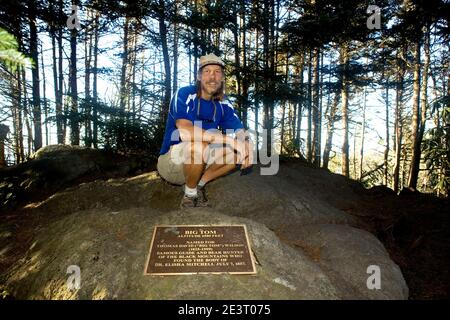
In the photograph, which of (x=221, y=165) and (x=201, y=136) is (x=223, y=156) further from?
(x=201, y=136)

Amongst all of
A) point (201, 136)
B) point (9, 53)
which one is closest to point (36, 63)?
point (201, 136)

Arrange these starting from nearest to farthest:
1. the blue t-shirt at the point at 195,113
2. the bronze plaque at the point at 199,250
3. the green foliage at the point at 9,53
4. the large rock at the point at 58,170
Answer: the green foliage at the point at 9,53, the bronze plaque at the point at 199,250, the blue t-shirt at the point at 195,113, the large rock at the point at 58,170

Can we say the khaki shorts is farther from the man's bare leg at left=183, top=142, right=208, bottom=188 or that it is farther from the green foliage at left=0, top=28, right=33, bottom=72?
the green foliage at left=0, top=28, right=33, bottom=72

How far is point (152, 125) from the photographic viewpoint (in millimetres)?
9891

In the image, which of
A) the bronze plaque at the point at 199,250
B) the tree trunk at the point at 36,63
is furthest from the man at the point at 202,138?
the tree trunk at the point at 36,63

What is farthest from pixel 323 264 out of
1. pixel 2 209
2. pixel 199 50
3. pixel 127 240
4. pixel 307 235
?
pixel 199 50

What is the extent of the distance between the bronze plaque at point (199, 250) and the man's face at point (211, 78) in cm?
208

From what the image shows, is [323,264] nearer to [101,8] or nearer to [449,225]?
[449,225]

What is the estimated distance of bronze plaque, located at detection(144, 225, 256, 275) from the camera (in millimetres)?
3061

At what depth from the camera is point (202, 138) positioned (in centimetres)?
427

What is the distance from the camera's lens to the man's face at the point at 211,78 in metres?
4.52

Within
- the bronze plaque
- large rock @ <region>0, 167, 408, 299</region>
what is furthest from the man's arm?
the bronze plaque

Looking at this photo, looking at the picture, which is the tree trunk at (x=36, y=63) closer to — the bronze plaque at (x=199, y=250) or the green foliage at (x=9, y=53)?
the green foliage at (x=9, y=53)

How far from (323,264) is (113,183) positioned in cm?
450
